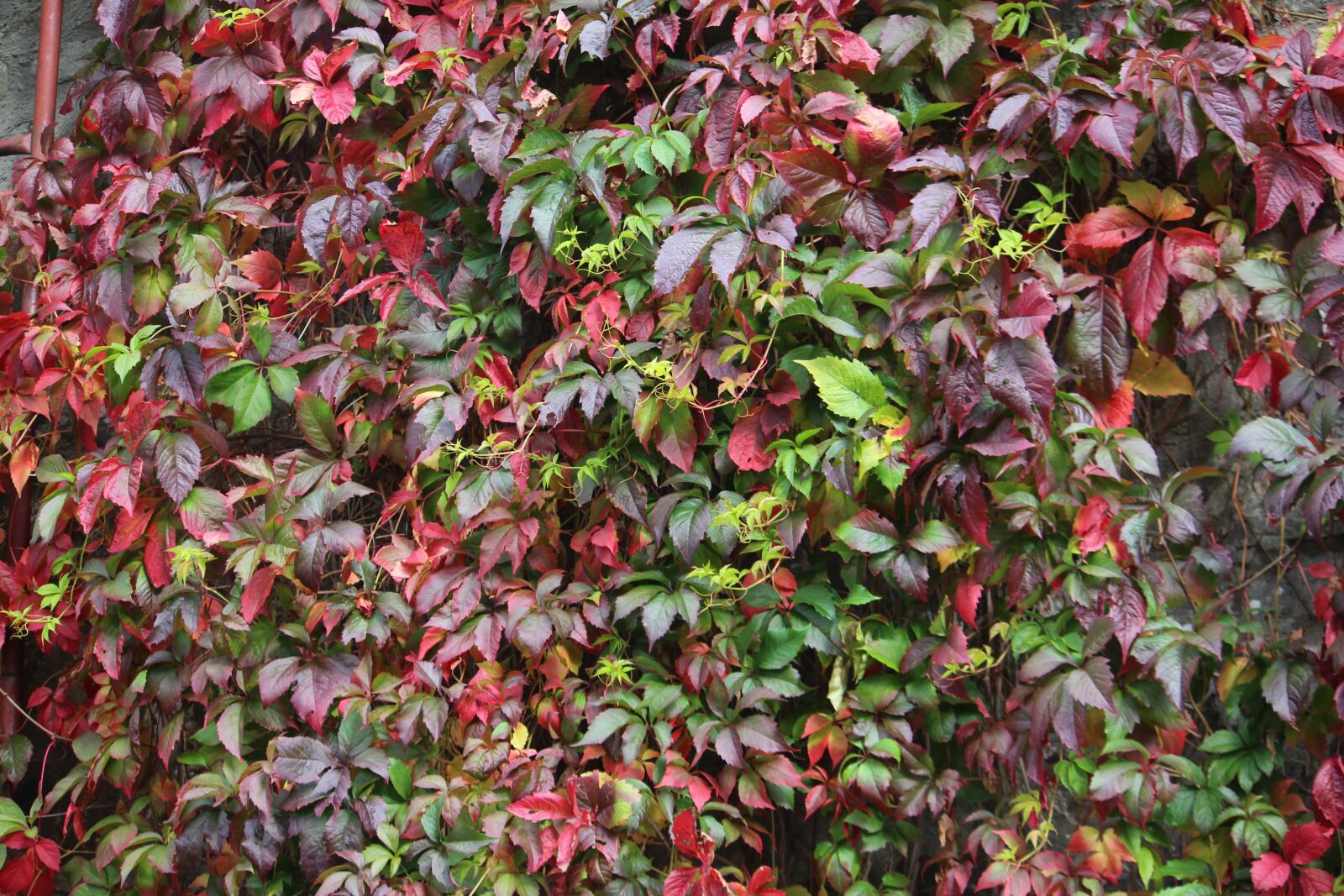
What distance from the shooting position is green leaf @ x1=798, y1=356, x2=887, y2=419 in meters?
1.55

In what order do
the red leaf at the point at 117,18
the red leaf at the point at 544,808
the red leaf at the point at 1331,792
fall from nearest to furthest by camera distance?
the red leaf at the point at 1331,792
the red leaf at the point at 544,808
the red leaf at the point at 117,18

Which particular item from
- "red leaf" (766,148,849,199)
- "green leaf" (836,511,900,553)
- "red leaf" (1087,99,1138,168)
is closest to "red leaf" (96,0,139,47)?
"red leaf" (766,148,849,199)

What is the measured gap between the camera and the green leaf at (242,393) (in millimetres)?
1896

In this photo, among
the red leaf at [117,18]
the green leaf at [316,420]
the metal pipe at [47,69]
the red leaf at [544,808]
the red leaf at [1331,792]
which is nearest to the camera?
the red leaf at [1331,792]

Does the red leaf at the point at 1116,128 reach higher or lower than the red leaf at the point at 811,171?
higher

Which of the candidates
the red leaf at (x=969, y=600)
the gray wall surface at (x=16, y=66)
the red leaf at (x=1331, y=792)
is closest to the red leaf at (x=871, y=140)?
the red leaf at (x=969, y=600)

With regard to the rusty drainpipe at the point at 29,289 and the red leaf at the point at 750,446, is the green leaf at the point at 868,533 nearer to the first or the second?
the red leaf at the point at 750,446

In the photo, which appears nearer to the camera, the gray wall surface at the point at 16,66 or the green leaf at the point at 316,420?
the green leaf at the point at 316,420

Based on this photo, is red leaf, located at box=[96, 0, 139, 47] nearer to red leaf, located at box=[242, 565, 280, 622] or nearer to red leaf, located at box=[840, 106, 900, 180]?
red leaf, located at box=[242, 565, 280, 622]

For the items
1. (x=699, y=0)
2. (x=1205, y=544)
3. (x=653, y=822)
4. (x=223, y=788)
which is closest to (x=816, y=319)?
(x=699, y=0)

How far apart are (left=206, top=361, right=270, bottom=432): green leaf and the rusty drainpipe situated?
0.54 metres

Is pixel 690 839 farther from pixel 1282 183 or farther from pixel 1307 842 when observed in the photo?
pixel 1282 183

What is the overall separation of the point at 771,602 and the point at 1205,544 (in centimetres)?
66

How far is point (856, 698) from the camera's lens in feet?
5.29
